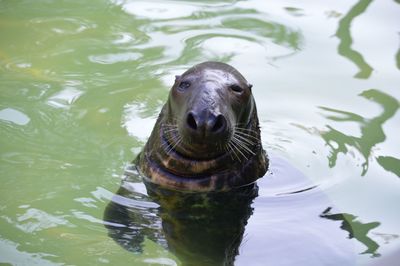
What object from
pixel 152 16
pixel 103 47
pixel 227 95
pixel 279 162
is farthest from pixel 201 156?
pixel 152 16

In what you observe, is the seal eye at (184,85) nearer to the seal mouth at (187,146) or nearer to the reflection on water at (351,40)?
the seal mouth at (187,146)

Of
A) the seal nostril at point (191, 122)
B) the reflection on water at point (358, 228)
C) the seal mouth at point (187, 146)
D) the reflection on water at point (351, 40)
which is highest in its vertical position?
the seal nostril at point (191, 122)

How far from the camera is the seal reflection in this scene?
5.79 metres

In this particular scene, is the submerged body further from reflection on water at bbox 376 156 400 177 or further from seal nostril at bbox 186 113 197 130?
reflection on water at bbox 376 156 400 177

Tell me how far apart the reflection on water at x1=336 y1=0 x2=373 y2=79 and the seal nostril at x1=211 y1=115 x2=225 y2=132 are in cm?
340

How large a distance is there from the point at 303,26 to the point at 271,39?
49 cm

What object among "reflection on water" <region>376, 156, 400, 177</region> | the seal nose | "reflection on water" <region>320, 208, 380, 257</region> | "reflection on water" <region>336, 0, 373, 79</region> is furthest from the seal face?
"reflection on water" <region>336, 0, 373, 79</region>

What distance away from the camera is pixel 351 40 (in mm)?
9391

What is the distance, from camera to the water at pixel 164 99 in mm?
6000

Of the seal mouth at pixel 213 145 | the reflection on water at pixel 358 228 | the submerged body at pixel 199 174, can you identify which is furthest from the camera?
the reflection on water at pixel 358 228

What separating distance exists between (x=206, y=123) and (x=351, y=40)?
4195 millimetres

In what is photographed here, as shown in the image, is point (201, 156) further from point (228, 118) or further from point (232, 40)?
point (232, 40)

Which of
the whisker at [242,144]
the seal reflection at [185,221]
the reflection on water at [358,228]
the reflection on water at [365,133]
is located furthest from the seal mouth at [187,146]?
the reflection on water at [365,133]

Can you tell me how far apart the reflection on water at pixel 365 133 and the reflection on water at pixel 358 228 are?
774 mm
